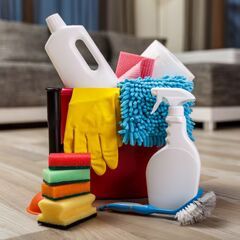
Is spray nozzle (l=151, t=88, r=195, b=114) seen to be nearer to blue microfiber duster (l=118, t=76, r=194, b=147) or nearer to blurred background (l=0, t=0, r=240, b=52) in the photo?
blue microfiber duster (l=118, t=76, r=194, b=147)

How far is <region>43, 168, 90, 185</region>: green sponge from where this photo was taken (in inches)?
32.0

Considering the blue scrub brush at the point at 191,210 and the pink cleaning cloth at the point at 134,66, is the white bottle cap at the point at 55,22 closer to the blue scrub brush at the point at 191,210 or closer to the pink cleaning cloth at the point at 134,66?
the pink cleaning cloth at the point at 134,66

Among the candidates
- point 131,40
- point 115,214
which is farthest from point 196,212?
point 131,40

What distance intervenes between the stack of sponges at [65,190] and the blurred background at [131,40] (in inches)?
77.1

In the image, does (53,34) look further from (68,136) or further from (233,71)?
(233,71)

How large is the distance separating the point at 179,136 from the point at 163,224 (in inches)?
7.1

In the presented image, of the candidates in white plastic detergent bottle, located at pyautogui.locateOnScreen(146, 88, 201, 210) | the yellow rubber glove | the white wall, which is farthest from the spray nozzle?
the white wall

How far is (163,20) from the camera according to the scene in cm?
449

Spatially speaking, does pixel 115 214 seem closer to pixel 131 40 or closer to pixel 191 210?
pixel 191 210

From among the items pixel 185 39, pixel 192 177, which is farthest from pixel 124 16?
pixel 192 177

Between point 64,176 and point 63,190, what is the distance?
3cm

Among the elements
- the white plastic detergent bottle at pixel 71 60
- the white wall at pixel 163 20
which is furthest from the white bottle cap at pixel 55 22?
the white wall at pixel 163 20

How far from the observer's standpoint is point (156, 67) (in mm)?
1080

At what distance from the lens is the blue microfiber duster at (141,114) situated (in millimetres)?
934
